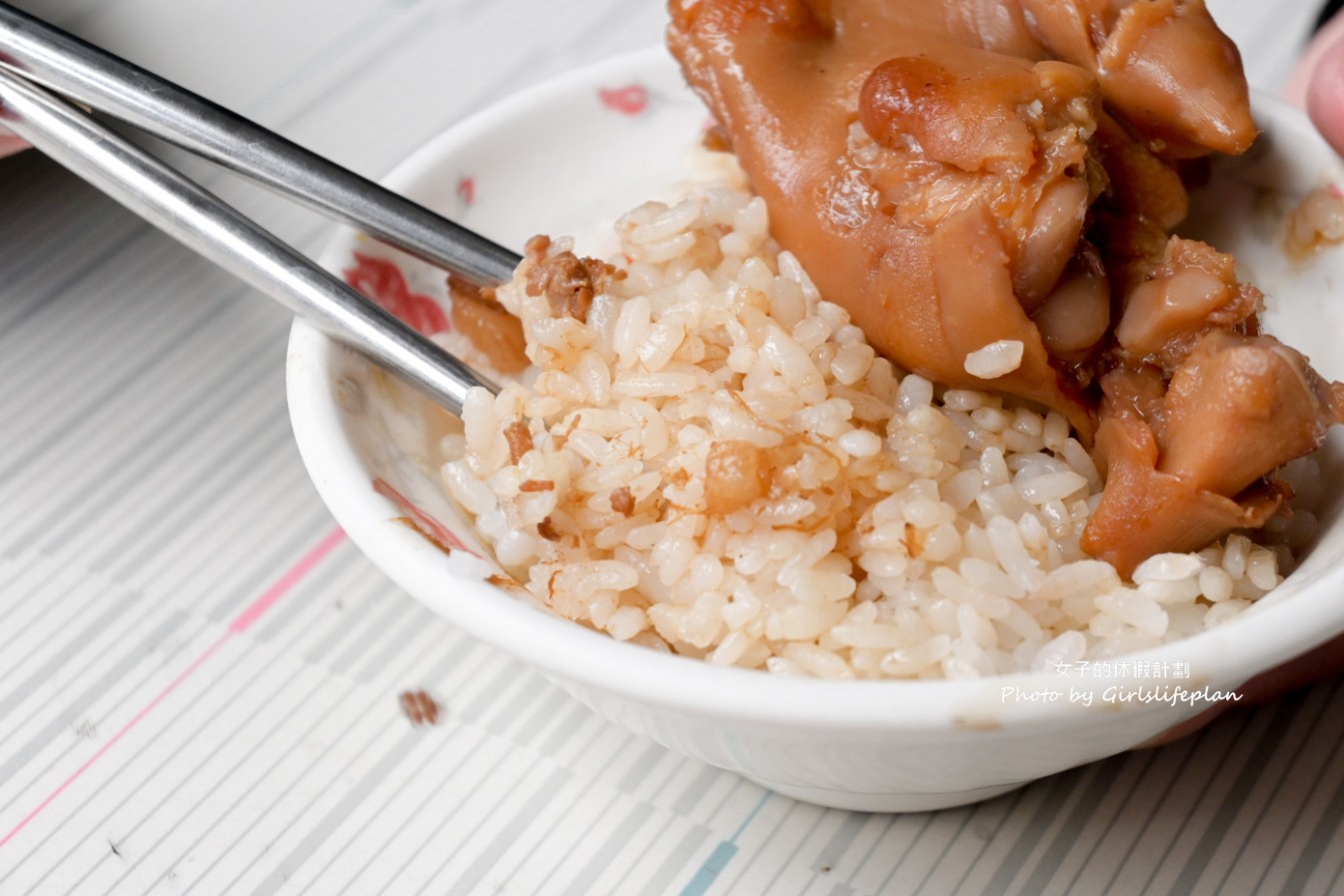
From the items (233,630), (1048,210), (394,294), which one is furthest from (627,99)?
(233,630)

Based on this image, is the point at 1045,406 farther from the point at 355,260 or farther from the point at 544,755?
the point at 355,260

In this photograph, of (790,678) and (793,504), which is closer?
(790,678)

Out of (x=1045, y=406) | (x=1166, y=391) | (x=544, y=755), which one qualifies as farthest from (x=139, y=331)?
(x=1166, y=391)

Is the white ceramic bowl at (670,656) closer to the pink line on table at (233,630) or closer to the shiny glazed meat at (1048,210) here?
the shiny glazed meat at (1048,210)

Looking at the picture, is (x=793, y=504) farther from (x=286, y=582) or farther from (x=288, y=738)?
(x=286, y=582)

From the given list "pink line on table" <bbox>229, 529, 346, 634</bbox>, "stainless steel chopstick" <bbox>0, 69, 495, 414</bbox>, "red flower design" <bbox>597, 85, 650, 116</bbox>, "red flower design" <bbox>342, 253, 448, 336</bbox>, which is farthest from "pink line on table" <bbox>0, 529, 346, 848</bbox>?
"red flower design" <bbox>597, 85, 650, 116</bbox>
